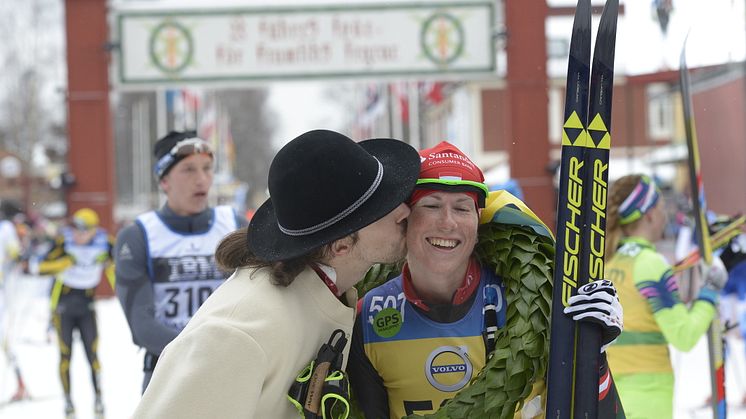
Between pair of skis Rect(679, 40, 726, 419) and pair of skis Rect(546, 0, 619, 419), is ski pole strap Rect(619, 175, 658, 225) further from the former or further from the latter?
pair of skis Rect(546, 0, 619, 419)

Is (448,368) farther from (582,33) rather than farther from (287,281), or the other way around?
(582,33)

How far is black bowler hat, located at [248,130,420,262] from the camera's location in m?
2.02

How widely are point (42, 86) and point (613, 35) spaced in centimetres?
4239

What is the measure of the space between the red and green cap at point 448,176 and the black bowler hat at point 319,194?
41 centimetres

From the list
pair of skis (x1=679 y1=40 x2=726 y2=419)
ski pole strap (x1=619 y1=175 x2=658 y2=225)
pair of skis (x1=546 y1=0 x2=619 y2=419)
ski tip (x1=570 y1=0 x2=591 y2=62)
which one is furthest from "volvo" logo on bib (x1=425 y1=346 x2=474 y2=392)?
pair of skis (x1=679 y1=40 x2=726 y2=419)

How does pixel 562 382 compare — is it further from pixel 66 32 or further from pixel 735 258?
pixel 66 32

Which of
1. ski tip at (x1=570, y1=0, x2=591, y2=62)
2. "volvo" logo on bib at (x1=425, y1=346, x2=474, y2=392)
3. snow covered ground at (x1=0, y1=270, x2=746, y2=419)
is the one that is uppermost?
ski tip at (x1=570, y1=0, x2=591, y2=62)

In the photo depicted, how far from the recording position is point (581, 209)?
2367 mm

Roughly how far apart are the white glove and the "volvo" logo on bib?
1.25 feet

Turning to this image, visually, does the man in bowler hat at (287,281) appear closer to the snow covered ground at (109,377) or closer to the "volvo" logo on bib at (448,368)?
the "volvo" logo on bib at (448,368)

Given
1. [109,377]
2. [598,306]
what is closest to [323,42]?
[109,377]

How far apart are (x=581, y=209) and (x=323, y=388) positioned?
0.80m

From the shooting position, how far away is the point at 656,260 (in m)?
4.06

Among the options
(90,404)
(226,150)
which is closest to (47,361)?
(90,404)
